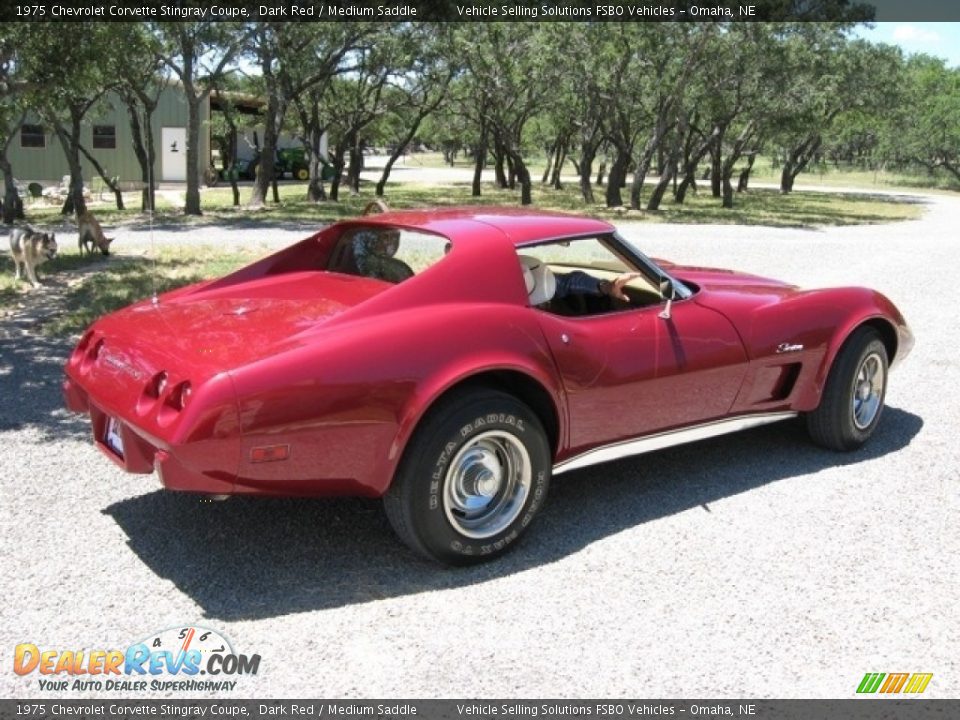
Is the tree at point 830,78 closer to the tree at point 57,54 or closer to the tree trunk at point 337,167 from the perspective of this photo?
the tree trunk at point 337,167

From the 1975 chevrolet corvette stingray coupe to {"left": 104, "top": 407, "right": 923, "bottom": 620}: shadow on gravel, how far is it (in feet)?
0.67

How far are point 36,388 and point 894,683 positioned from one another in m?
5.56

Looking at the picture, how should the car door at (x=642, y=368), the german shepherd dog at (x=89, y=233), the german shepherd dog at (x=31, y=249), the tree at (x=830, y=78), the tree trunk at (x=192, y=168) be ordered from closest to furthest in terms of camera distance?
the car door at (x=642, y=368) → the german shepherd dog at (x=31, y=249) → the german shepherd dog at (x=89, y=233) → the tree trunk at (x=192, y=168) → the tree at (x=830, y=78)

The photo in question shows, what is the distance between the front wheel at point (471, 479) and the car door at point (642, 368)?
1.07ft

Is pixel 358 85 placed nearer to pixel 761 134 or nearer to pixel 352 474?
pixel 761 134

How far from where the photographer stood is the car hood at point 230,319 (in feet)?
11.4

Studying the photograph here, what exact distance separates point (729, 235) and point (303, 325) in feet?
60.6

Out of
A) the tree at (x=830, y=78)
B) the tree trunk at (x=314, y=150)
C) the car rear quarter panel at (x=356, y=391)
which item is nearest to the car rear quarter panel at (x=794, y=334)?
the car rear quarter panel at (x=356, y=391)

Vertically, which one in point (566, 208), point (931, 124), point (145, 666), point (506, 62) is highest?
point (931, 124)

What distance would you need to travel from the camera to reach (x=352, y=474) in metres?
3.47

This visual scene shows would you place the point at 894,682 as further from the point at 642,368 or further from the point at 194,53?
the point at 194,53

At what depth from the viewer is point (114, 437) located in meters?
3.71

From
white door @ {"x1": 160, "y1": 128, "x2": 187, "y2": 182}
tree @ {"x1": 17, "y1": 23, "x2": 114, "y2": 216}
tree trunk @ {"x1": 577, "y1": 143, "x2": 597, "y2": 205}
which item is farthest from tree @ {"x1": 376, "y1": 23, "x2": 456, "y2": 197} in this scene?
tree @ {"x1": 17, "y1": 23, "x2": 114, "y2": 216}

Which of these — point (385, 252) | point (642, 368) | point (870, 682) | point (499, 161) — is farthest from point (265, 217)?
point (870, 682)
